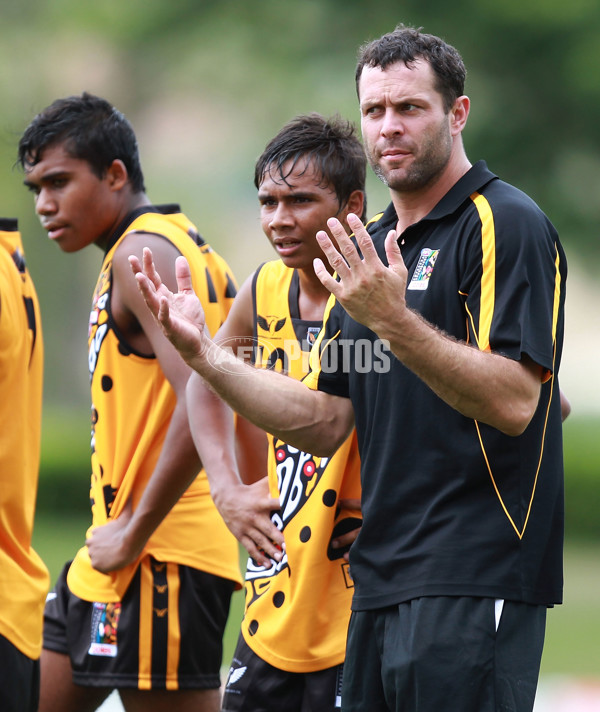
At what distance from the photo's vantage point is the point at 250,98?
17.4 meters

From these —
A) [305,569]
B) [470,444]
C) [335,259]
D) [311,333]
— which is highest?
[335,259]

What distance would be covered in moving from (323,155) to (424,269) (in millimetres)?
1007

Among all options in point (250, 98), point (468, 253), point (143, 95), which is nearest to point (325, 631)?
point (468, 253)

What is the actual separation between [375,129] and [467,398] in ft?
2.82

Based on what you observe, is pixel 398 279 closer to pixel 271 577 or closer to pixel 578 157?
pixel 271 577

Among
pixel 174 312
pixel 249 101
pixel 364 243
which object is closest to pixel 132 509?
pixel 174 312

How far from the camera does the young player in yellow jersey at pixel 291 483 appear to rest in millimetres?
3523

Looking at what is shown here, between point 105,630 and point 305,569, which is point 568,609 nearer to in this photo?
point 105,630

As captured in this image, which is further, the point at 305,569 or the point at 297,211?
the point at 297,211

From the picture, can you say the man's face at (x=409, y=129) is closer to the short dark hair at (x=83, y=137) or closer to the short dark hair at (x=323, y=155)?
the short dark hair at (x=323, y=155)

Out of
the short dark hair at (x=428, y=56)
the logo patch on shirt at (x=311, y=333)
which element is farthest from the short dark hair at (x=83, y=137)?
the short dark hair at (x=428, y=56)

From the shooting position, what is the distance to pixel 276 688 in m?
3.58

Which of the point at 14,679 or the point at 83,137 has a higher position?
the point at 83,137

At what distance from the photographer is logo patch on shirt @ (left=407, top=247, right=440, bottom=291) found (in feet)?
9.61
